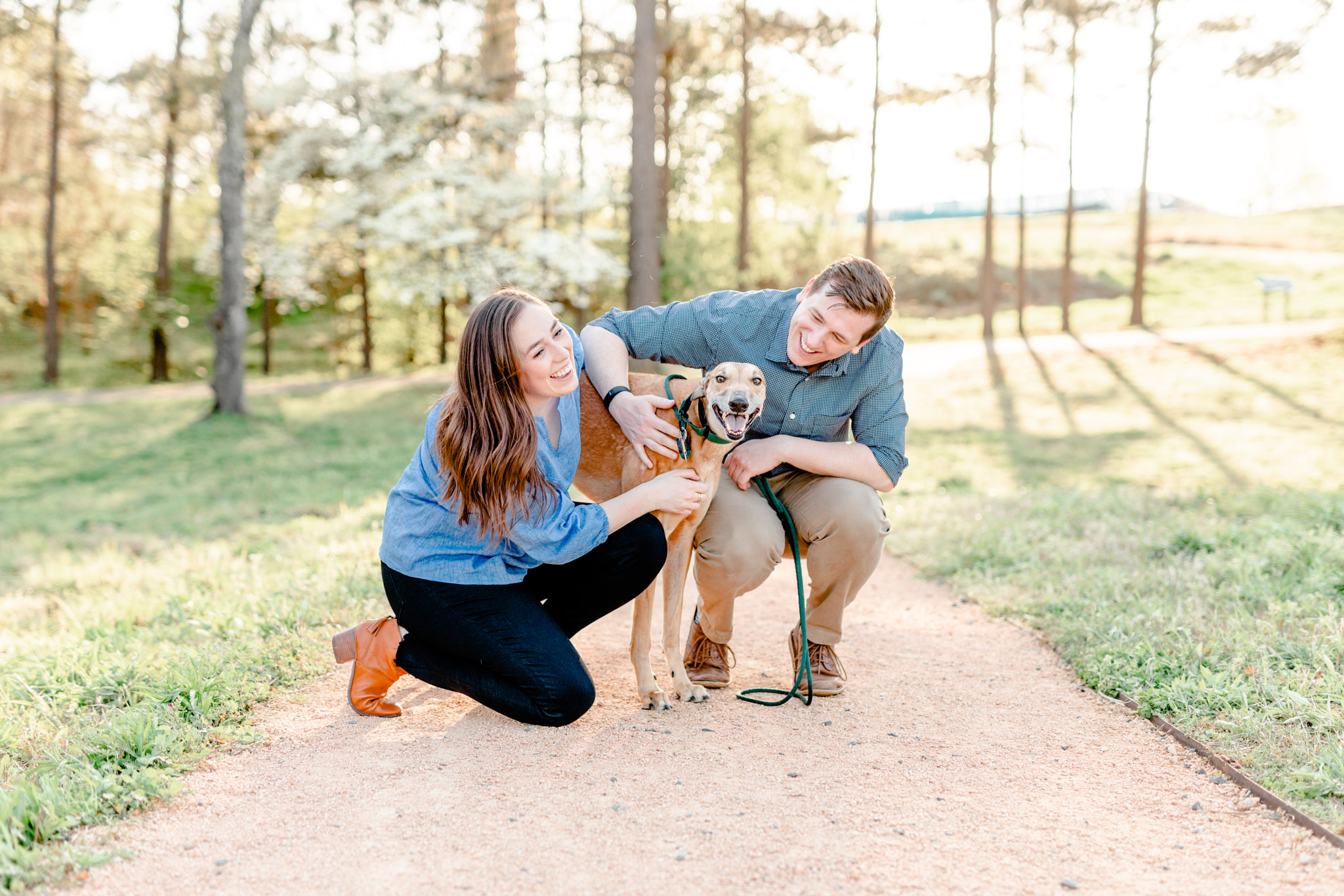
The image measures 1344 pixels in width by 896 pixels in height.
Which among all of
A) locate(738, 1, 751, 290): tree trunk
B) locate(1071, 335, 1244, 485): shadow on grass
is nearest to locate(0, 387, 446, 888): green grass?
locate(1071, 335, 1244, 485): shadow on grass

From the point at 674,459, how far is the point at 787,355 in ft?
2.34

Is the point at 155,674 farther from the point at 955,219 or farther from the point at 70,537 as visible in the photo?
the point at 955,219

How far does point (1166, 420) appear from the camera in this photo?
14008 mm

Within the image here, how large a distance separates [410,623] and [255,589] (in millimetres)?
2377

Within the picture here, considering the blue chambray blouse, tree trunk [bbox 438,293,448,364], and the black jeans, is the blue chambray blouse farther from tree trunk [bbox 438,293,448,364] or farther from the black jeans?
tree trunk [bbox 438,293,448,364]

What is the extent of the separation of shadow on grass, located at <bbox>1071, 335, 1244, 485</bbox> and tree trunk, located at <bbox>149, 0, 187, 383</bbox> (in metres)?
18.6

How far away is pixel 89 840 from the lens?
2729mm

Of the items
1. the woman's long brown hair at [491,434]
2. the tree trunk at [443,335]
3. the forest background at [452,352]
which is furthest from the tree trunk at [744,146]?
the woman's long brown hair at [491,434]

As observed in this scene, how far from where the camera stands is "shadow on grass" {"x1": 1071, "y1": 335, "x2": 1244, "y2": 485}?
34.7ft

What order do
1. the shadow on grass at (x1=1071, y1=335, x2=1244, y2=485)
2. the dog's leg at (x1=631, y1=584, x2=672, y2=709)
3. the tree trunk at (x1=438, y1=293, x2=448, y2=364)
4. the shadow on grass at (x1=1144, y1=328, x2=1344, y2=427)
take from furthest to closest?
the tree trunk at (x1=438, y1=293, x2=448, y2=364) → the shadow on grass at (x1=1144, y1=328, x2=1344, y2=427) → the shadow on grass at (x1=1071, y1=335, x2=1244, y2=485) → the dog's leg at (x1=631, y1=584, x2=672, y2=709)

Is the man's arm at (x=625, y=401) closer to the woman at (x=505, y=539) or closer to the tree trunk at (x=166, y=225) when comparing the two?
the woman at (x=505, y=539)

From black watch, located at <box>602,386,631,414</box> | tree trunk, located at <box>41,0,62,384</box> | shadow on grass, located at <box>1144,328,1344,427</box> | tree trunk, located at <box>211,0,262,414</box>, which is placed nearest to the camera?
black watch, located at <box>602,386,631,414</box>

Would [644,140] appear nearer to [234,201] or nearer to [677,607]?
[234,201]

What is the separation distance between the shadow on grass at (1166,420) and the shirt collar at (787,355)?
301 inches
